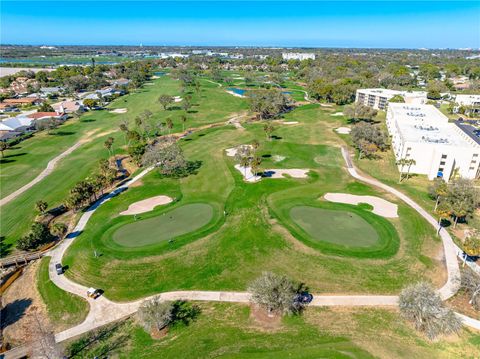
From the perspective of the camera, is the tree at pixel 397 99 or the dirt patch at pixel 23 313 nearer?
the dirt patch at pixel 23 313

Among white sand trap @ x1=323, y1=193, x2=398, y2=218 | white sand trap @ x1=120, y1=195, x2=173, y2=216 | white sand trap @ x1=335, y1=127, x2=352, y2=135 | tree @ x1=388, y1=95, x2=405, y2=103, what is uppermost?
tree @ x1=388, y1=95, x2=405, y2=103

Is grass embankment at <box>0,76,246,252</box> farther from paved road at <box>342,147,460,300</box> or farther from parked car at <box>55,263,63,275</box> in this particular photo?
paved road at <box>342,147,460,300</box>

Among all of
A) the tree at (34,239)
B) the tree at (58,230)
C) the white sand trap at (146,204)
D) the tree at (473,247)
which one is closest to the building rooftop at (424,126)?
the tree at (473,247)

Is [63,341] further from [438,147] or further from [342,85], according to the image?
[342,85]

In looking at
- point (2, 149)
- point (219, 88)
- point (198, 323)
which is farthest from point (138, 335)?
point (219, 88)

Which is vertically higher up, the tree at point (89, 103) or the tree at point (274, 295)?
the tree at point (89, 103)

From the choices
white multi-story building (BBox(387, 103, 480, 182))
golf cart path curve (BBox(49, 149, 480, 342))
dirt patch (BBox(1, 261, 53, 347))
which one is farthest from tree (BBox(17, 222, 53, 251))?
white multi-story building (BBox(387, 103, 480, 182))

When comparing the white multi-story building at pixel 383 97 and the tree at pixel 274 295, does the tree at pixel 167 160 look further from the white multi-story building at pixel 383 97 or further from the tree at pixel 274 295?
the white multi-story building at pixel 383 97
